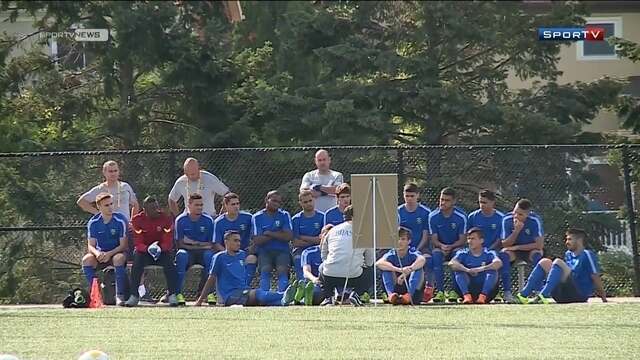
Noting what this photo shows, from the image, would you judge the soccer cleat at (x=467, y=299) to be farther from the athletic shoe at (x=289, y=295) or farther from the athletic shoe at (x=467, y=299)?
the athletic shoe at (x=289, y=295)

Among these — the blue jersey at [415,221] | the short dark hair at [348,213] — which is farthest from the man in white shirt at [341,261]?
the blue jersey at [415,221]

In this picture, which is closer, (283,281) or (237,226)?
(283,281)

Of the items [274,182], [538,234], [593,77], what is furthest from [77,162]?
[593,77]

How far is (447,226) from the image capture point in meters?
15.1

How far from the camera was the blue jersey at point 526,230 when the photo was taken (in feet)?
49.1

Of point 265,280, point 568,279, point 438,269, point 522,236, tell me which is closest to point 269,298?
point 265,280

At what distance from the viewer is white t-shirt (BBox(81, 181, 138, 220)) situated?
15.4 metres

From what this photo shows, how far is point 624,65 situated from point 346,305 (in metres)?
8.55

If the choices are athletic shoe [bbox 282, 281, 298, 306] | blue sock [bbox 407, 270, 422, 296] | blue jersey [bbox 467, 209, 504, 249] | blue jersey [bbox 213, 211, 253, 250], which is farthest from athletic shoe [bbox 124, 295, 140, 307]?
blue jersey [bbox 467, 209, 504, 249]

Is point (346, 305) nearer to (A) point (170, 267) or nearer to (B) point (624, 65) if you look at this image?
(A) point (170, 267)

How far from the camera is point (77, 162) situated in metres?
17.3

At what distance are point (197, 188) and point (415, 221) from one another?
2.89 meters

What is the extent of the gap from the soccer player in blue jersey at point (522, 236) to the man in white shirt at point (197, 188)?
3.61 metres

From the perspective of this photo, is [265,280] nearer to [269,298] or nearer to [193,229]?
[269,298]
